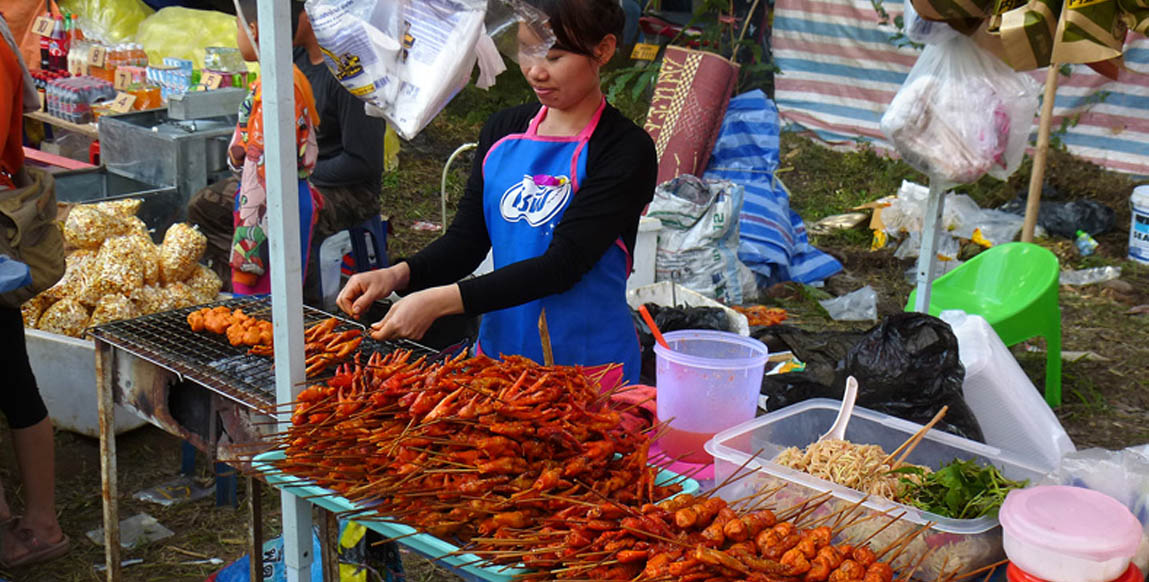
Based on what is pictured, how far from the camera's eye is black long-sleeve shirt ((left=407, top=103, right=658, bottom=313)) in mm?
2492

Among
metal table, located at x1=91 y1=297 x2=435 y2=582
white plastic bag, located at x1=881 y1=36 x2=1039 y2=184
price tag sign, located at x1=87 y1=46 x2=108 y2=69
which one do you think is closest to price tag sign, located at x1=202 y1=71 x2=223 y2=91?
price tag sign, located at x1=87 y1=46 x2=108 y2=69

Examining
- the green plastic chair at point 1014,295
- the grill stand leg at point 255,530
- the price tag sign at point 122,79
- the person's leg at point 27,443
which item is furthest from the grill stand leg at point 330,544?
the price tag sign at point 122,79

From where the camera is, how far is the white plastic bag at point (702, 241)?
21.0 feet

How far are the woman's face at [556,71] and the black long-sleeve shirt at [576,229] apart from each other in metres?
0.14

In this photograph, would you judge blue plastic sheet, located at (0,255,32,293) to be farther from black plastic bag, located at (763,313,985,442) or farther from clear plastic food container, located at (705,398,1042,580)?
black plastic bag, located at (763,313,985,442)

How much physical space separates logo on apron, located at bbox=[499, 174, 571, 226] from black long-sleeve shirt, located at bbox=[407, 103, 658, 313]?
0.06 metres

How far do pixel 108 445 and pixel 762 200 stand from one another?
16.8ft

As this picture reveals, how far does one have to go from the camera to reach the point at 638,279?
6.37 meters

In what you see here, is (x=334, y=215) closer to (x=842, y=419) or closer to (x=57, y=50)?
(x=842, y=419)

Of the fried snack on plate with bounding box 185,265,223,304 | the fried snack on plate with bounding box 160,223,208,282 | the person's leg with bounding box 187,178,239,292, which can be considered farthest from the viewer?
the person's leg with bounding box 187,178,239,292

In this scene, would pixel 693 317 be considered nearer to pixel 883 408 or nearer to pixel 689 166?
pixel 883 408

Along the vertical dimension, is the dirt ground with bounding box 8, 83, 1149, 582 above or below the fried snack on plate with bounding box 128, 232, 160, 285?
below

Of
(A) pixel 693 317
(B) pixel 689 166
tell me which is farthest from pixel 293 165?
(B) pixel 689 166

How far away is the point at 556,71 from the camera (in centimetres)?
254
